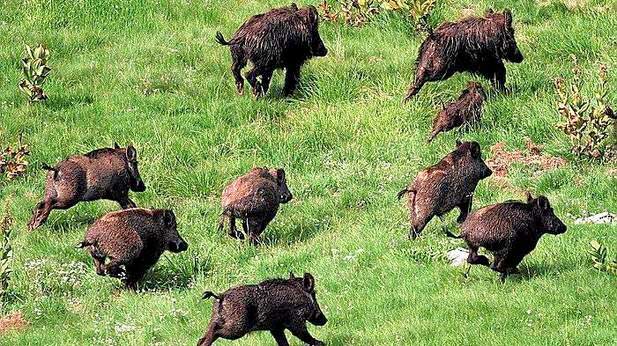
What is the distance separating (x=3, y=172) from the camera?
→ 1543 centimetres

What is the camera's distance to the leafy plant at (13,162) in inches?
605

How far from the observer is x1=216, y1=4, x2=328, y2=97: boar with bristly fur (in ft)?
54.9

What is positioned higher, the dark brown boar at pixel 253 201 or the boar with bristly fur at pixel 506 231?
the boar with bristly fur at pixel 506 231

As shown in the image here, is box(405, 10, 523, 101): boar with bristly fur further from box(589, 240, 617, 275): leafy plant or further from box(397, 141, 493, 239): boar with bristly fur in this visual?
box(589, 240, 617, 275): leafy plant

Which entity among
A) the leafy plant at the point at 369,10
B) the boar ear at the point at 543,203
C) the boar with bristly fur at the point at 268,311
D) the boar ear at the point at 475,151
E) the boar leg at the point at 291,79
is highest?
the boar ear at the point at 543,203

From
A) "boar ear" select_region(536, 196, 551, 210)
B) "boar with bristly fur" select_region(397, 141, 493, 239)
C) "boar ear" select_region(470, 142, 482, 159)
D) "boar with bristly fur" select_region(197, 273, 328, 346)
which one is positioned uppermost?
"boar ear" select_region(536, 196, 551, 210)

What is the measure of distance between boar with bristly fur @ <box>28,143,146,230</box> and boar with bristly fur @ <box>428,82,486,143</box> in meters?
3.40

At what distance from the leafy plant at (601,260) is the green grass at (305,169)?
191mm

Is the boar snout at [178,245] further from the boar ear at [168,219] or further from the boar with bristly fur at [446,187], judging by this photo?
the boar with bristly fur at [446,187]

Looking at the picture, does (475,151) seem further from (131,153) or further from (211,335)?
(211,335)

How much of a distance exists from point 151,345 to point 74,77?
24.1 feet

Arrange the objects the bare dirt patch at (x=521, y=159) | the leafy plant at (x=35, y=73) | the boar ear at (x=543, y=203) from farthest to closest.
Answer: the leafy plant at (x=35, y=73), the bare dirt patch at (x=521, y=159), the boar ear at (x=543, y=203)

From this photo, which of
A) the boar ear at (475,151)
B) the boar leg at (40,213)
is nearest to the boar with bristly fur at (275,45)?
the boar leg at (40,213)

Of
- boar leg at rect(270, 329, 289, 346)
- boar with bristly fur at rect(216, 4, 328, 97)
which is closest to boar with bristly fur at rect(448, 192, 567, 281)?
boar leg at rect(270, 329, 289, 346)
